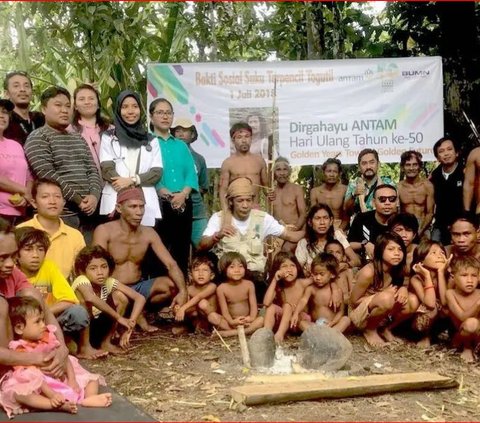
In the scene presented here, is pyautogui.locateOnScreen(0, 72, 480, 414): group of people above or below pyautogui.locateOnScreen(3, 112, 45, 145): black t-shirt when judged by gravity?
below

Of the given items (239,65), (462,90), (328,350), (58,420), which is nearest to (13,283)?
(58,420)

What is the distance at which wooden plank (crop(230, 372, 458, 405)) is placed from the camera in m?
4.15

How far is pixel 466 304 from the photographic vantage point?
532 cm

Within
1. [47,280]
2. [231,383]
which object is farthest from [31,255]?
[231,383]

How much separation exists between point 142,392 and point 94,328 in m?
1.22

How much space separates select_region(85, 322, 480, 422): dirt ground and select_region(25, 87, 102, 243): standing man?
3.97 ft

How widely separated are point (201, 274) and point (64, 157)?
148 cm

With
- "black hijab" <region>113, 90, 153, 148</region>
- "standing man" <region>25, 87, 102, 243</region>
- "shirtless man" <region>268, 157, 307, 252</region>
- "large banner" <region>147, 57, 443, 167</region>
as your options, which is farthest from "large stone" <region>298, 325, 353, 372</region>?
"large banner" <region>147, 57, 443, 167</region>

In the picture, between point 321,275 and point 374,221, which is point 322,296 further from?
point 374,221

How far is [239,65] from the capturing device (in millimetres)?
8422

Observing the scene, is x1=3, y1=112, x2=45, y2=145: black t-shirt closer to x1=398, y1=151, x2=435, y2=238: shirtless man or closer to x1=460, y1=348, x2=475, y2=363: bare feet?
x1=398, y1=151, x2=435, y2=238: shirtless man

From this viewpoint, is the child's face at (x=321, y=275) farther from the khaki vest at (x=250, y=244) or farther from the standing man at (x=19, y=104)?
the standing man at (x=19, y=104)

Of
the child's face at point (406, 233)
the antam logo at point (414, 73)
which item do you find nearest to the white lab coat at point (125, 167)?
the child's face at point (406, 233)

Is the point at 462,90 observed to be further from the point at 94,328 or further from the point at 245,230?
the point at 94,328
